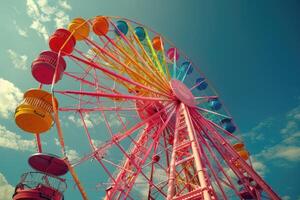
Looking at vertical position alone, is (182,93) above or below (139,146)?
above

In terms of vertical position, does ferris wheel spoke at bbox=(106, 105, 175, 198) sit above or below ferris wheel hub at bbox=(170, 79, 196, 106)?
below

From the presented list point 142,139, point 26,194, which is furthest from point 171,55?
point 26,194

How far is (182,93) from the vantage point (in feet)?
47.5

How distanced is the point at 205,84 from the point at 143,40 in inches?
201

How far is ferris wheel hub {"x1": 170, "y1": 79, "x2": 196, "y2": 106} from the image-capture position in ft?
45.6

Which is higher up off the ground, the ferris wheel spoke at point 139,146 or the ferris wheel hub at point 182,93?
the ferris wheel hub at point 182,93

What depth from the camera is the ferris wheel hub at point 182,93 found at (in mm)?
13914

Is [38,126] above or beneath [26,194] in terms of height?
above

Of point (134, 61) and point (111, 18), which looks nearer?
point (134, 61)

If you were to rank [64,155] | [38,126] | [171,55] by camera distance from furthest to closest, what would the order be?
[171,55], [38,126], [64,155]

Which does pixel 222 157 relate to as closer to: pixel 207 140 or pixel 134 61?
pixel 207 140

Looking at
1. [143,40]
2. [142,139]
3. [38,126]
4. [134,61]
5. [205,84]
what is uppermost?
[143,40]

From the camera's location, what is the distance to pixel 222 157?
45.3 feet

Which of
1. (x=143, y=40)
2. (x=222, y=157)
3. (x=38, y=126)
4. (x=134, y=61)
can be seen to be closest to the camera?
(x=38, y=126)
